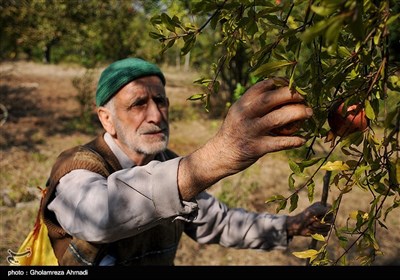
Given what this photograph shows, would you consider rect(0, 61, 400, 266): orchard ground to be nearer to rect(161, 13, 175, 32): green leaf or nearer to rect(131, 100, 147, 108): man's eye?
rect(161, 13, 175, 32): green leaf

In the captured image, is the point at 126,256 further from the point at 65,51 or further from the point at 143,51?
the point at 65,51

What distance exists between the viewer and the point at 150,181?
4.33ft

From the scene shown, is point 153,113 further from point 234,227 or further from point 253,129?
point 253,129

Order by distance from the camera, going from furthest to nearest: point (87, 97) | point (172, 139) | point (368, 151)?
1. point (87, 97)
2. point (172, 139)
3. point (368, 151)

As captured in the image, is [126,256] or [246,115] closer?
[246,115]

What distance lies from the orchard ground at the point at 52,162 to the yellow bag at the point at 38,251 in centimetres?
151

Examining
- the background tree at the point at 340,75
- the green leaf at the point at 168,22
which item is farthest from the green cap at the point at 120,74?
the green leaf at the point at 168,22

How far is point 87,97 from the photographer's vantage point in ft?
34.4

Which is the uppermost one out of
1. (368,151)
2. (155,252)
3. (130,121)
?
(368,151)

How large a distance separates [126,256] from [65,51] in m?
31.9

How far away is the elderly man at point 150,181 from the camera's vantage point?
3.35 ft

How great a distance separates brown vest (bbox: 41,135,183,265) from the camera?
1.83 metres

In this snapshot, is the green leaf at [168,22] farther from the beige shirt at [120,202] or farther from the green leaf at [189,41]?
the beige shirt at [120,202]

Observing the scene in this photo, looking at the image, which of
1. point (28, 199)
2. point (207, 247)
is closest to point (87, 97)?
point (28, 199)
